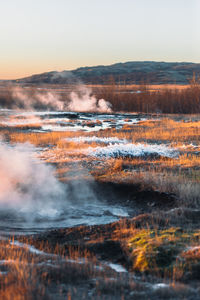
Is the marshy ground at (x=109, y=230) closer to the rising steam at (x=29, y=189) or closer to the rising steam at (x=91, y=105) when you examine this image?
the rising steam at (x=29, y=189)

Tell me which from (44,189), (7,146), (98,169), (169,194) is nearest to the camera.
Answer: (169,194)

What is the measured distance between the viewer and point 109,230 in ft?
18.8

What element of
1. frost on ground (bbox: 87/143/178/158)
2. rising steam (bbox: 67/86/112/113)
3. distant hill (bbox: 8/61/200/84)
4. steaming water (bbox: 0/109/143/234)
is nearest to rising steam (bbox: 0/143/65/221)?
steaming water (bbox: 0/109/143/234)

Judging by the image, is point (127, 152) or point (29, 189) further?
point (127, 152)

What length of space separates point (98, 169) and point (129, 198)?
7.58ft

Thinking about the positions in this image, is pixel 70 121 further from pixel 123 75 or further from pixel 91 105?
pixel 123 75

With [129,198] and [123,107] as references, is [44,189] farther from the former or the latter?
[123,107]

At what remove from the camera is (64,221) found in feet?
21.5

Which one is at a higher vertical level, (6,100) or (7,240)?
(6,100)

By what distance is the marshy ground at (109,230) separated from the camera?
351 centimetres

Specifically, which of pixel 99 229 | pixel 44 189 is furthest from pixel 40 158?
pixel 99 229

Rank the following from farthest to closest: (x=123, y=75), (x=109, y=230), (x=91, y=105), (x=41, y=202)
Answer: (x=123, y=75) → (x=91, y=105) → (x=41, y=202) → (x=109, y=230)

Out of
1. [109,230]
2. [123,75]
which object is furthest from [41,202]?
[123,75]

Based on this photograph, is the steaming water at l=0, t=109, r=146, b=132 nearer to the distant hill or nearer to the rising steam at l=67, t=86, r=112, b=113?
the rising steam at l=67, t=86, r=112, b=113
